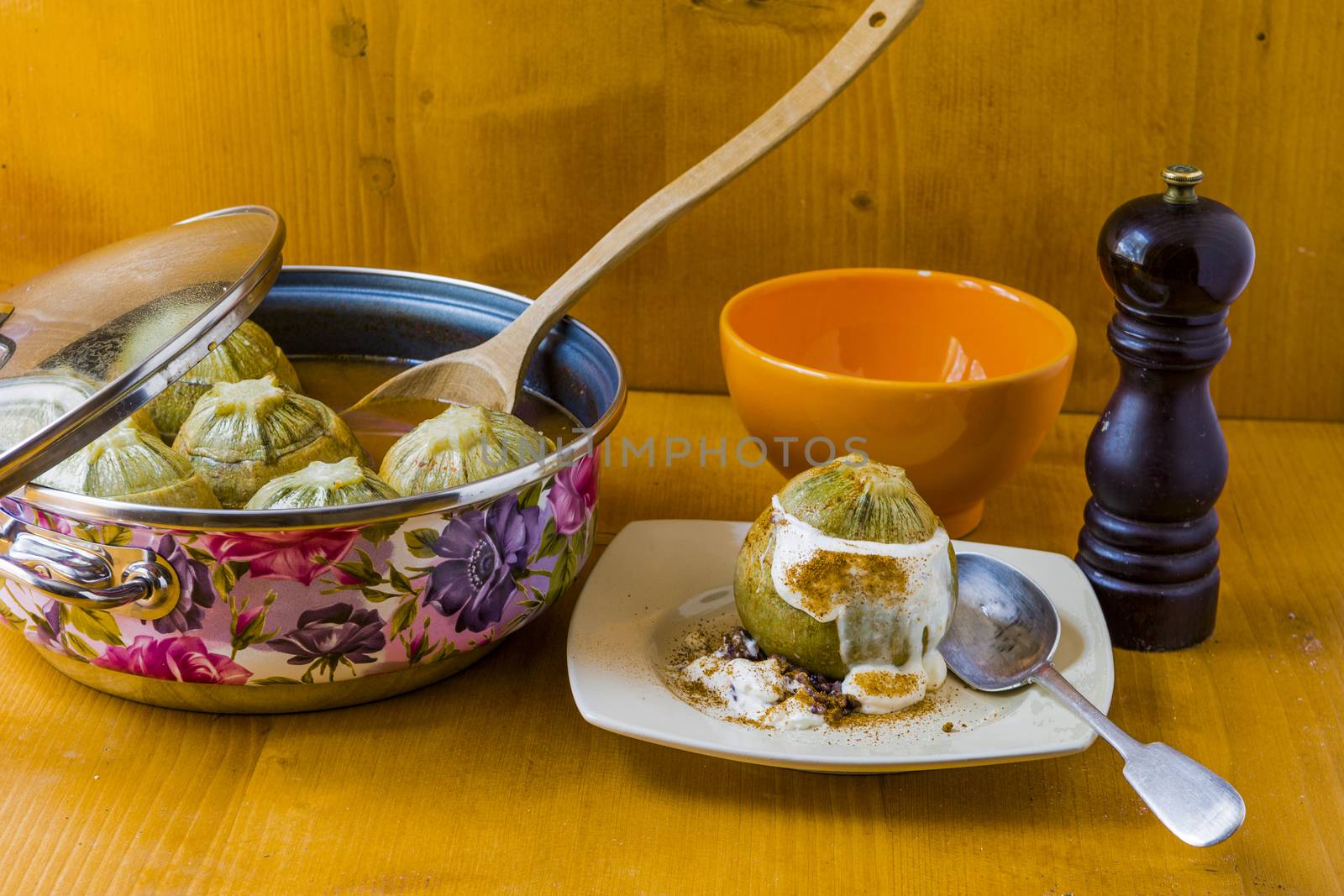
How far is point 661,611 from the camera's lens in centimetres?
54

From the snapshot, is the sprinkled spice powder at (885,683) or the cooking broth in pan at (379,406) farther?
the cooking broth in pan at (379,406)

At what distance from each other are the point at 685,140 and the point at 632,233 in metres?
0.15

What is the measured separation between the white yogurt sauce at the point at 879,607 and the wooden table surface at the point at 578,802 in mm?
35

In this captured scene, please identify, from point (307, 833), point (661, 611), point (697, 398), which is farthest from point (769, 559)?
point (697, 398)

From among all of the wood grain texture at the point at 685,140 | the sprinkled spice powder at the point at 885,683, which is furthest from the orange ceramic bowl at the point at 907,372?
the sprinkled spice powder at the point at 885,683

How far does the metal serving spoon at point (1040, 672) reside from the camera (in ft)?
1.35

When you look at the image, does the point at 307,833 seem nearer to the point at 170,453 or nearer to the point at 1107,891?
the point at 170,453

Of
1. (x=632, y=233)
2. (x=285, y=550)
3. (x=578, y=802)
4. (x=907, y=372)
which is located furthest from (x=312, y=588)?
(x=907, y=372)

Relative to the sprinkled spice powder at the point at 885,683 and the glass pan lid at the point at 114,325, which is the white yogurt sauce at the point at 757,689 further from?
the glass pan lid at the point at 114,325

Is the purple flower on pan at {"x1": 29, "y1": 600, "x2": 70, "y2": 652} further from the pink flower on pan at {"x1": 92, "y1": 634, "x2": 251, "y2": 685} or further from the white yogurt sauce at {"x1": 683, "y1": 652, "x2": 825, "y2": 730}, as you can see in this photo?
the white yogurt sauce at {"x1": 683, "y1": 652, "x2": 825, "y2": 730}

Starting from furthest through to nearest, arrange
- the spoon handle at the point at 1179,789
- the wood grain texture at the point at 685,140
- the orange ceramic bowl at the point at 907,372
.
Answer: the wood grain texture at the point at 685,140
the orange ceramic bowl at the point at 907,372
the spoon handle at the point at 1179,789

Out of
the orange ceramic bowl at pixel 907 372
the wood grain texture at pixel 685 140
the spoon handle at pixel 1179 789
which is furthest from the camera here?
the wood grain texture at pixel 685 140

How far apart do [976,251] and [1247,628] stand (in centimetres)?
28

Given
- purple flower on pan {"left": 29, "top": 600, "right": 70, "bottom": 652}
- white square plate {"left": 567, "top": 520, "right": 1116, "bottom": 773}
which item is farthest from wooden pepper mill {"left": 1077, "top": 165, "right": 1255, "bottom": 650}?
purple flower on pan {"left": 29, "top": 600, "right": 70, "bottom": 652}
